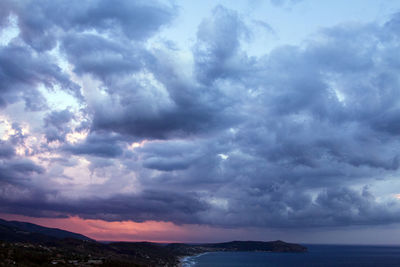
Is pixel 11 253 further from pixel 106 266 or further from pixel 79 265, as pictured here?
pixel 106 266

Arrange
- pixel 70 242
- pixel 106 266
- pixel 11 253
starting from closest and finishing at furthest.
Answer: pixel 11 253
pixel 106 266
pixel 70 242

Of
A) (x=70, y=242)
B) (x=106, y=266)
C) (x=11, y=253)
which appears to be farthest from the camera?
(x=70, y=242)

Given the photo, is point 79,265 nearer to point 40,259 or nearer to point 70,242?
point 40,259

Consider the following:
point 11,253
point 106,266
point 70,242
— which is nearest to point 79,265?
point 106,266

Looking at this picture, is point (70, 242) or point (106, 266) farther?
point (70, 242)

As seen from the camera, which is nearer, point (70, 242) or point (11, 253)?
point (11, 253)

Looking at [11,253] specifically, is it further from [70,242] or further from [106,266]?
[70,242]

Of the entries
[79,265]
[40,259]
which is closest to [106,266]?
[79,265]
